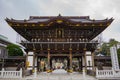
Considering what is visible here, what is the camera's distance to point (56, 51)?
1575 cm

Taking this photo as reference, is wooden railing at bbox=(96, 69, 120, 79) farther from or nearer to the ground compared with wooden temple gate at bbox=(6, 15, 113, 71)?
nearer to the ground

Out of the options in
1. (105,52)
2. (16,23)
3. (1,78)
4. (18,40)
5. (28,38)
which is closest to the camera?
(1,78)

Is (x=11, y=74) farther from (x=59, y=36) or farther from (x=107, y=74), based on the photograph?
(x=107, y=74)

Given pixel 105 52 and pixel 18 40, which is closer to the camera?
pixel 18 40

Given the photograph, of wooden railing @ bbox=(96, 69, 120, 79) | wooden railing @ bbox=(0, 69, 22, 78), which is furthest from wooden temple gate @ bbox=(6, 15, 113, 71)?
wooden railing @ bbox=(0, 69, 22, 78)

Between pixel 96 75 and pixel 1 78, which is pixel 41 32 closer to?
pixel 1 78

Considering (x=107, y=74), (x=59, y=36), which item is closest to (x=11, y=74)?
(x=59, y=36)

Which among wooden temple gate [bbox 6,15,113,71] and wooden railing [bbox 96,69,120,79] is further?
wooden temple gate [bbox 6,15,113,71]

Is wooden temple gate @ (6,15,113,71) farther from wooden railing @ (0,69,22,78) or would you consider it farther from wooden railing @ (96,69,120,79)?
wooden railing @ (0,69,22,78)

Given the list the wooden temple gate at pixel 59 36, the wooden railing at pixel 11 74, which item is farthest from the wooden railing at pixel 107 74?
the wooden railing at pixel 11 74

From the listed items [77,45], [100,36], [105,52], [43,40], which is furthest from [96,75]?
[105,52]

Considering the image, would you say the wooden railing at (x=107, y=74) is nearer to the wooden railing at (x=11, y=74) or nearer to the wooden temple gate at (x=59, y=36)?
the wooden temple gate at (x=59, y=36)

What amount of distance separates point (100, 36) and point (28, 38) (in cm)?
821

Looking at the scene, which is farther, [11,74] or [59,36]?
[59,36]
